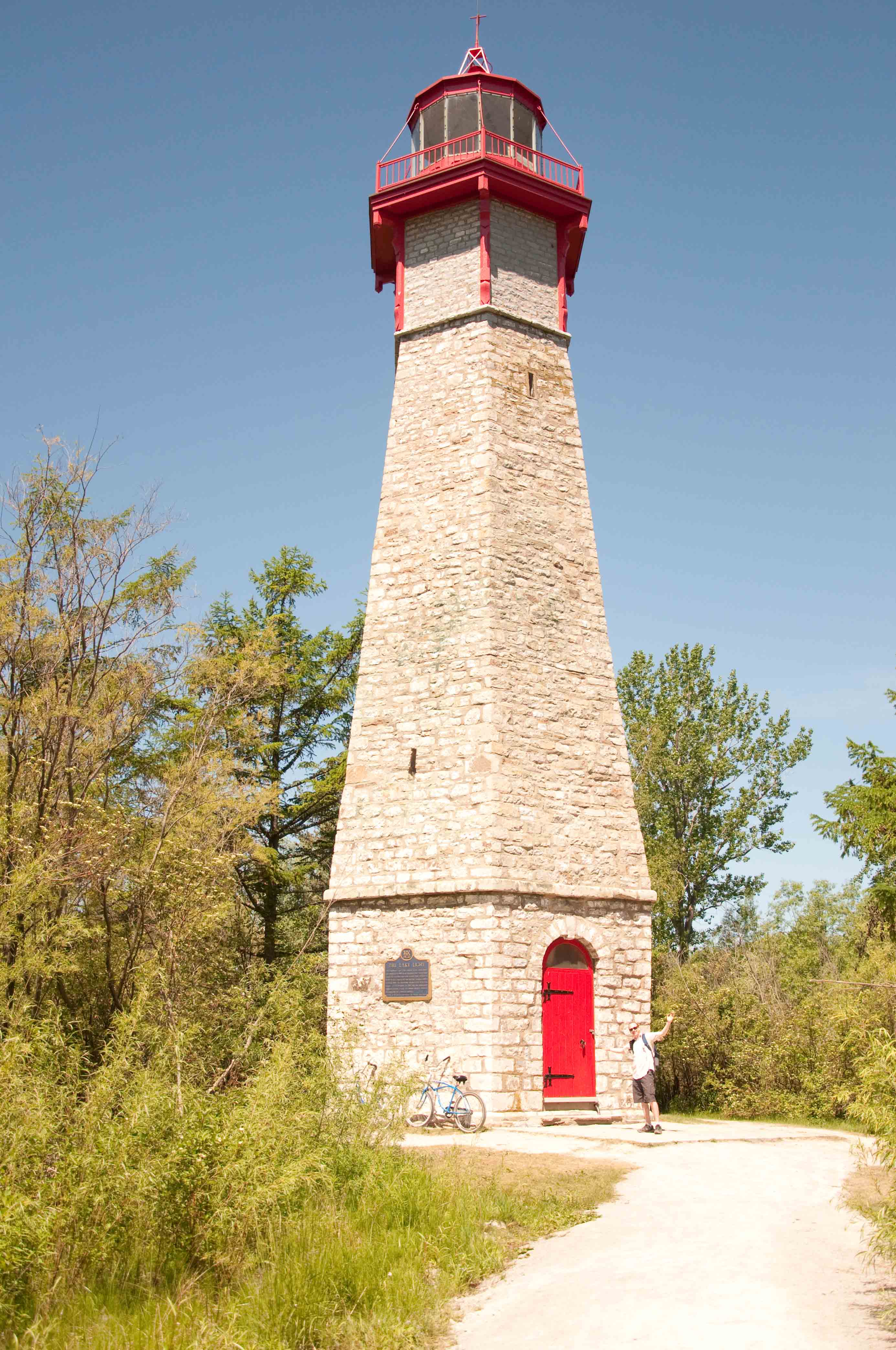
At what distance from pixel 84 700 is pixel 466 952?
5546mm

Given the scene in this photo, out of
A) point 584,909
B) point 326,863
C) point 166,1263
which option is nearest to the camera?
point 166,1263

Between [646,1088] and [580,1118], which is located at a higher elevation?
[646,1088]

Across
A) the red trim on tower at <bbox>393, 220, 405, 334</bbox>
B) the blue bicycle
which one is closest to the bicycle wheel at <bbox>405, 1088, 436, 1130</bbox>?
the blue bicycle

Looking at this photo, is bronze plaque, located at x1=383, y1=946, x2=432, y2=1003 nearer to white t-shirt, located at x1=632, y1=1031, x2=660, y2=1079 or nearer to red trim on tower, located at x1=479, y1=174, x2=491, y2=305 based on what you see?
white t-shirt, located at x1=632, y1=1031, x2=660, y2=1079

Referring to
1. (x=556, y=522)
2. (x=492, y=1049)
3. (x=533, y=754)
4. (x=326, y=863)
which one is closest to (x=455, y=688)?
(x=533, y=754)

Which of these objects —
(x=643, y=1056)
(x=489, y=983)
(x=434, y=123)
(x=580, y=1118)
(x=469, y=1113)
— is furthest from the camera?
(x=434, y=123)

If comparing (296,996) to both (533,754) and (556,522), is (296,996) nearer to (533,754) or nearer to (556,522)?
(533,754)

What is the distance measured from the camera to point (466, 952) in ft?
42.2

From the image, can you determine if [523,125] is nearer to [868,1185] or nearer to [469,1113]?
[469,1113]

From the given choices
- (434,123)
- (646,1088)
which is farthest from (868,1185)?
(434,123)

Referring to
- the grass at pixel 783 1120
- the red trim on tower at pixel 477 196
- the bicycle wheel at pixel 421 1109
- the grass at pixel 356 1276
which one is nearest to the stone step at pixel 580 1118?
the grass at pixel 783 1120

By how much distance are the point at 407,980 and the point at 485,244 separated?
10.9 m

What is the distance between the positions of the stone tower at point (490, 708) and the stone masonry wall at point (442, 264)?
1.4 inches

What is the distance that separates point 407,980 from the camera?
13188 mm
